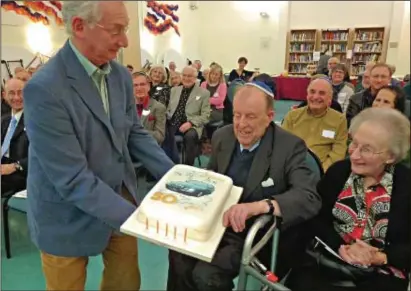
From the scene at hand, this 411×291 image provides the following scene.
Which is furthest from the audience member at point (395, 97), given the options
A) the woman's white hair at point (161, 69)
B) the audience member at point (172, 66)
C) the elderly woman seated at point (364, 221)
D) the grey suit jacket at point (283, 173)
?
the woman's white hair at point (161, 69)

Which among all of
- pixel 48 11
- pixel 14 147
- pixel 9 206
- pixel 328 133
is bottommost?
pixel 9 206

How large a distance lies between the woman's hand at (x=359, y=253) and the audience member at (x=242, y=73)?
84cm

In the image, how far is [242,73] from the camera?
67.9 inches

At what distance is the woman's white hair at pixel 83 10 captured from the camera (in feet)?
2.78

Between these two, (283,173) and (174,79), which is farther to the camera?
(174,79)

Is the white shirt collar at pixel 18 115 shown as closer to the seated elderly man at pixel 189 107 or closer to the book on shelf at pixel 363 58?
the seated elderly man at pixel 189 107

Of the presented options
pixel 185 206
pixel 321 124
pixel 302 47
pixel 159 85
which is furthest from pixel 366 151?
pixel 159 85

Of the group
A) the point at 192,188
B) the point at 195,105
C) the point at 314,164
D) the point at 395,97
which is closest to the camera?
the point at 395,97

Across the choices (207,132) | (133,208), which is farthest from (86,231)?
(207,132)

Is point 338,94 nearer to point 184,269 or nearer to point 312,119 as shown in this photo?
point 312,119

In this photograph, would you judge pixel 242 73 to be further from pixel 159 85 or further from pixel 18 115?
pixel 159 85

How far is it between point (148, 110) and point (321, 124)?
1.38 meters

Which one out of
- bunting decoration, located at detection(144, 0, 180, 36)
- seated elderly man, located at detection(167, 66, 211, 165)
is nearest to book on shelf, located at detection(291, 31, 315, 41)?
bunting decoration, located at detection(144, 0, 180, 36)

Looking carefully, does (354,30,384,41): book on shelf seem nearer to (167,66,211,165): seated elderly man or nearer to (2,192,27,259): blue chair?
(167,66,211,165): seated elderly man
